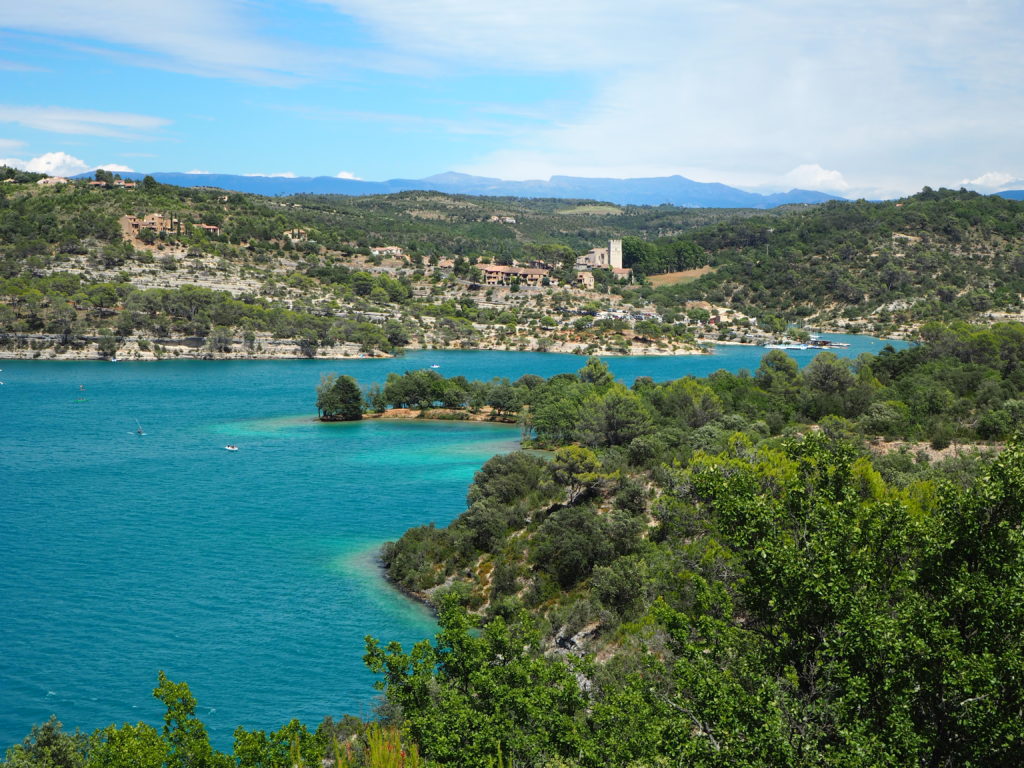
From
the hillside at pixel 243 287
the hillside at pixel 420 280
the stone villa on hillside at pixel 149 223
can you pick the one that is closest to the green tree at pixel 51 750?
the hillside at pixel 420 280

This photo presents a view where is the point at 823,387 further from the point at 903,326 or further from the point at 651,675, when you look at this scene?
the point at 903,326

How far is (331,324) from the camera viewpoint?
3644 inches

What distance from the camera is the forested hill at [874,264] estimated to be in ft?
350

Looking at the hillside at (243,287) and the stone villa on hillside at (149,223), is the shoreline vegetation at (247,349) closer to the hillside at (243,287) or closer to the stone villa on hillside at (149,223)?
the hillside at (243,287)

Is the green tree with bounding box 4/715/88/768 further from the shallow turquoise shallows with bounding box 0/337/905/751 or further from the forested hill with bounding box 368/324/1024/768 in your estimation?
the forested hill with bounding box 368/324/1024/768

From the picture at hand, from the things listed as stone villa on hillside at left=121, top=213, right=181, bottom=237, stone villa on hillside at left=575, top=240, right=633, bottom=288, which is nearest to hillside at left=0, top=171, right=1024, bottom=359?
stone villa on hillside at left=121, top=213, right=181, bottom=237

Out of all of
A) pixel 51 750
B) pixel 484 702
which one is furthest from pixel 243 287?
pixel 484 702

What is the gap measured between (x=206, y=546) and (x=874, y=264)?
108 m

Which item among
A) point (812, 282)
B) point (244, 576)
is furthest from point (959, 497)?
point (812, 282)

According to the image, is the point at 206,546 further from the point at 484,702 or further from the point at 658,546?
the point at 484,702

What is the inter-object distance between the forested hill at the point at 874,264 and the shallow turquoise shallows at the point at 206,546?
240ft

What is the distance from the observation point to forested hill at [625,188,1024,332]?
106562 mm

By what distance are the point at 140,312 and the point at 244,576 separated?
67604mm

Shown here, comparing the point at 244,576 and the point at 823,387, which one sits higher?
the point at 823,387
